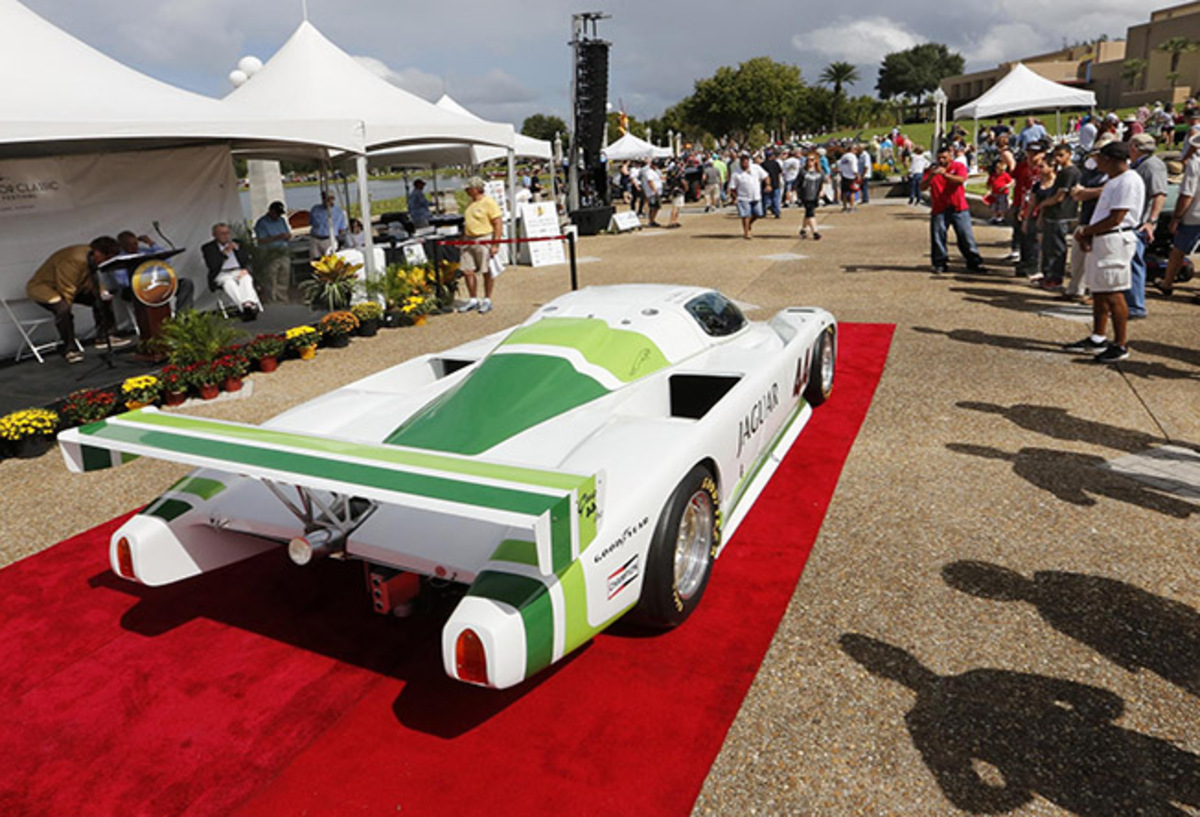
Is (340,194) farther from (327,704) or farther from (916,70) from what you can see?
(916,70)

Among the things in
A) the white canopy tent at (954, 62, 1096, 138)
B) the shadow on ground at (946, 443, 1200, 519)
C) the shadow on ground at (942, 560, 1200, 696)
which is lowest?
the shadow on ground at (942, 560, 1200, 696)

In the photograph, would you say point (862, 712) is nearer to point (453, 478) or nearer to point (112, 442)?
point (453, 478)

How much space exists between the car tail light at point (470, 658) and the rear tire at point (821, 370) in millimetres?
3967

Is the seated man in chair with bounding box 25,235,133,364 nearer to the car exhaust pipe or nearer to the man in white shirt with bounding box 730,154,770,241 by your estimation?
the car exhaust pipe

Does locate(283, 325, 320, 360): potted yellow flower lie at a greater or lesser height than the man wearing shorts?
lesser

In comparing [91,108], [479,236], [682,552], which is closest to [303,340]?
[91,108]

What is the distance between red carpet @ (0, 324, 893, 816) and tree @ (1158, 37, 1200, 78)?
302 ft

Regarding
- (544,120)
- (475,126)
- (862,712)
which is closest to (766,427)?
(862,712)

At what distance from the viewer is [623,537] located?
2.98 metres

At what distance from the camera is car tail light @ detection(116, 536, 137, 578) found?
344 cm

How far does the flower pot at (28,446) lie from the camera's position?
602cm

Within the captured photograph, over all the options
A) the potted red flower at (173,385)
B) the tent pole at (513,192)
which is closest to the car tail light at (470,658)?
the potted red flower at (173,385)

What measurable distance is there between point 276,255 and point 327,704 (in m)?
9.86

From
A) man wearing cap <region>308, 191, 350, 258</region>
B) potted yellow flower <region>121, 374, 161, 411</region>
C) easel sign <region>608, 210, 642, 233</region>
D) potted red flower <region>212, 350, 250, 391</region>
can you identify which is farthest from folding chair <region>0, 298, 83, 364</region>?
easel sign <region>608, 210, 642, 233</region>
